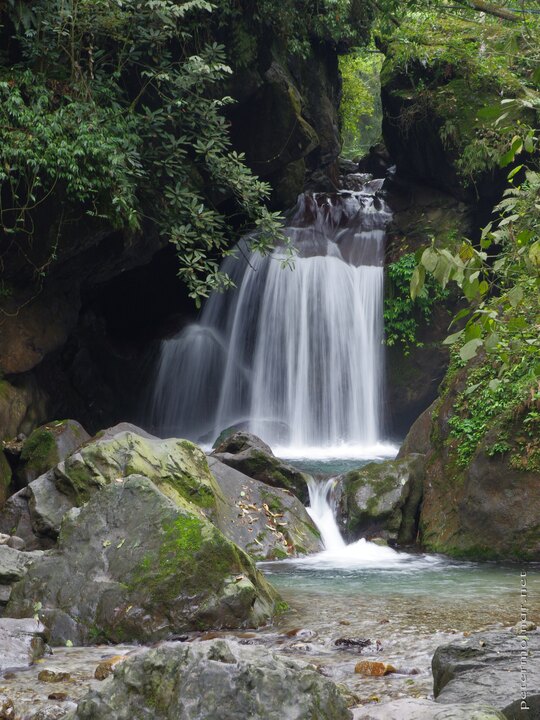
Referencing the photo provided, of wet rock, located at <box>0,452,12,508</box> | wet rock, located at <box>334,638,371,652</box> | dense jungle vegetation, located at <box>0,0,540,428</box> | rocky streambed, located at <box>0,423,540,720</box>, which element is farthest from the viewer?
dense jungle vegetation, located at <box>0,0,540,428</box>

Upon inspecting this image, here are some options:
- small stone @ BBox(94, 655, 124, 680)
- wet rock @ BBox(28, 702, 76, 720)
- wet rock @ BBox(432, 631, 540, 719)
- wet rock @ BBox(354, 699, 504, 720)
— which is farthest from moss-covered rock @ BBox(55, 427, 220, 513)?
wet rock @ BBox(354, 699, 504, 720)

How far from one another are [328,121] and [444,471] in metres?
13.7

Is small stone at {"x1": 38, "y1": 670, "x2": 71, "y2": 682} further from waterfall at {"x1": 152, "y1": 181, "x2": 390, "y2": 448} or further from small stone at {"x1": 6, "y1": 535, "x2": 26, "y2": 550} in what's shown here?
waterfall at {"x1": 152, "y1": 181, "x2": 390, "y2": 448}

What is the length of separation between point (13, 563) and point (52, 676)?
1971mm

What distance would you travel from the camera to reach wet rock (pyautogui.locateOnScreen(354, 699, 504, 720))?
2.64 meters

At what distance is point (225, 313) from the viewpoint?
18172 millimetres

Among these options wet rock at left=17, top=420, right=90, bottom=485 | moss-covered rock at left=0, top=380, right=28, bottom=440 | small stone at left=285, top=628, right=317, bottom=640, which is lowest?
small stone at left=285, top=628, right=317, bottom=640

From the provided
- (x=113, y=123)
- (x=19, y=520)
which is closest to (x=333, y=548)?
(x=19, y=520)

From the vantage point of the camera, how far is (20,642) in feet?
15.6

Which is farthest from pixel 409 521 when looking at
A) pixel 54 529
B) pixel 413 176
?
pixel 413 176

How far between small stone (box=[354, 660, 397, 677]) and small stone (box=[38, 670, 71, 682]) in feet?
5.35

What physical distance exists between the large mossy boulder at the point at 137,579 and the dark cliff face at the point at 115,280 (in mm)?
5836

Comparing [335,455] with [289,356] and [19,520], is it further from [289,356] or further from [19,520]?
[19,520]

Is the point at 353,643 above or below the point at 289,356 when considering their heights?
below
